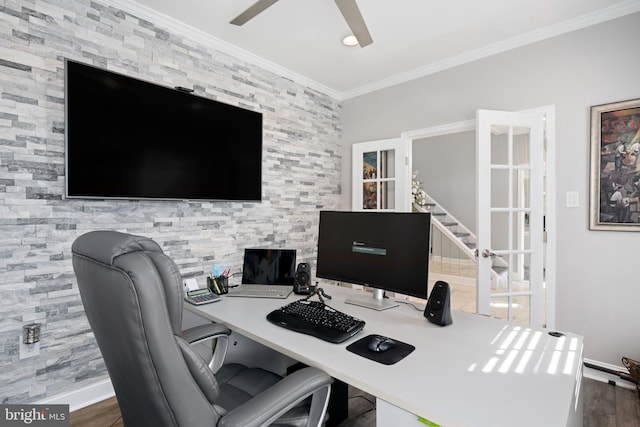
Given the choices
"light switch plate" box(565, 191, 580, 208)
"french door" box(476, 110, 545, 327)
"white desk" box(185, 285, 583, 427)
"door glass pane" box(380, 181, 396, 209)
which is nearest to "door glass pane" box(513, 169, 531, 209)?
"french door" box(476, 110, 545, 327)

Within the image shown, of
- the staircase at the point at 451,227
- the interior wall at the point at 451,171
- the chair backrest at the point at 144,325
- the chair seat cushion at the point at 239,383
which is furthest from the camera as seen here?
the interior wall at the point at 451,171

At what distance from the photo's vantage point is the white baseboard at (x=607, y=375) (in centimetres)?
229

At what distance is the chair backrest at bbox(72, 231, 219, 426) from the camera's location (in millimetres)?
740

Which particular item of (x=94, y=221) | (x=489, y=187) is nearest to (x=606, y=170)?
(x=489, y=187)

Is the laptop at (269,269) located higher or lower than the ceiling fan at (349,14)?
lower

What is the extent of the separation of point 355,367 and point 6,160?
2.16 m

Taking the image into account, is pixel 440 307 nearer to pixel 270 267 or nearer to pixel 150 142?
pixel 270 267

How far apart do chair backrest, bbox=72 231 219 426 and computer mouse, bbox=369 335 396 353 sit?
0.56 m

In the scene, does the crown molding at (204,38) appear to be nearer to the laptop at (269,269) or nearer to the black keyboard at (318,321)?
the laptop at (269,269)

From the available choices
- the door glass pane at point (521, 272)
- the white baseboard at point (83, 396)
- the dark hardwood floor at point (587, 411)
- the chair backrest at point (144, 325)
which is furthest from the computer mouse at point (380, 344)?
the door glass pane at point (521, 272)

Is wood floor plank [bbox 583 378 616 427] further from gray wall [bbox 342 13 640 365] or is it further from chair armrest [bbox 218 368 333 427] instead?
chair armrest [bbox 218 368 333 427]

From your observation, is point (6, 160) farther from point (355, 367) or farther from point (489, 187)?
point (489, 187)

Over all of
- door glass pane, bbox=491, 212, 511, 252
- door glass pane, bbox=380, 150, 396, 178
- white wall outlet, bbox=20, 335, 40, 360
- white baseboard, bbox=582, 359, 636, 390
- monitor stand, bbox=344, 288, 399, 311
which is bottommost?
white baseboard, bbox=582, 359, 636, 390

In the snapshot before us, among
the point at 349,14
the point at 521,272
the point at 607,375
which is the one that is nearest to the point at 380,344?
the point at 349,14
